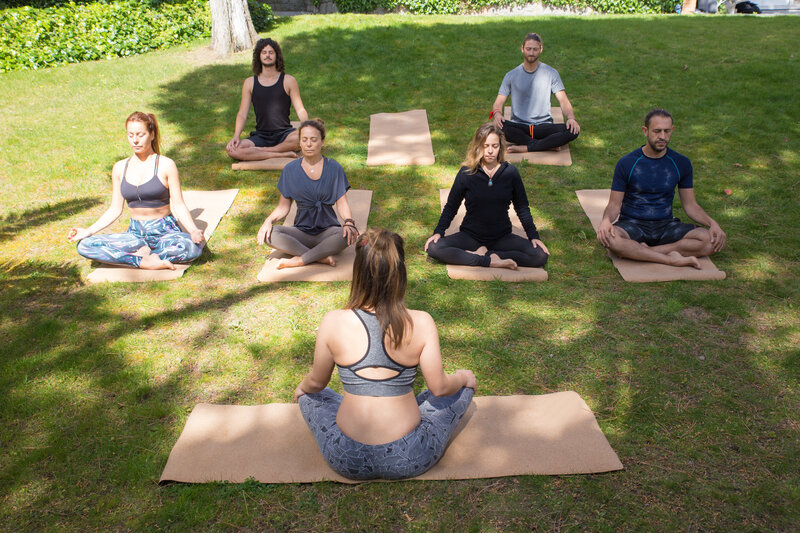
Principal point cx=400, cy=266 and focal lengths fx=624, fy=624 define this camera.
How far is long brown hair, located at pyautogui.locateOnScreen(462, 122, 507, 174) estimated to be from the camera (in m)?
5.69

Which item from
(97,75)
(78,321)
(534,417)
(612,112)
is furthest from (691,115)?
(97,75)

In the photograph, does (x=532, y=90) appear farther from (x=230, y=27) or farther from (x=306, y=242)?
(x=230, y=27)

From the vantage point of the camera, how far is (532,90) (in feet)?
27.9

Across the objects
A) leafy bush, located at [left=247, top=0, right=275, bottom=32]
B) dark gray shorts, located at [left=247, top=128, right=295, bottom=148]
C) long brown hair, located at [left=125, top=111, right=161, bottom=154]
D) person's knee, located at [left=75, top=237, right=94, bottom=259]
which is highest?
leafy bush, located at [left=247, top=0, right=275, bottom=32]

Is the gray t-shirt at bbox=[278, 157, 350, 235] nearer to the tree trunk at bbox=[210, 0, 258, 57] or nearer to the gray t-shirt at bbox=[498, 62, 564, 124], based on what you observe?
the gray t-shirt at bbox=[498, 62, 564, 124]

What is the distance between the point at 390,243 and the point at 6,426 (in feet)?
9.76

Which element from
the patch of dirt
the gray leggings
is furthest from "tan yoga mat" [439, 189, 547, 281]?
the patch of dirt

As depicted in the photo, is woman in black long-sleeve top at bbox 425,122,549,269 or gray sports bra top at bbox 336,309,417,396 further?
woman in black long-sleeve top at bbox 425,122,549,269

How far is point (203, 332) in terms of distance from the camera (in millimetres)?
5184

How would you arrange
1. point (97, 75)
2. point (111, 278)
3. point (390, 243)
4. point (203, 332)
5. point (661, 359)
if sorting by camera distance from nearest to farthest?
point (390, 243)
point (661, 359)
point (203, 332)
point (111, 278)
point (97, 75)

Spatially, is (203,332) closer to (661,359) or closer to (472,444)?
(472,444)

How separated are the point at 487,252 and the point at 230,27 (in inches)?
369

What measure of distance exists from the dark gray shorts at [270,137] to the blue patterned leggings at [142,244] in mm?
2763

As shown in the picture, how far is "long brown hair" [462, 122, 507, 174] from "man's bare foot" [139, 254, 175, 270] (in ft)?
9.89
